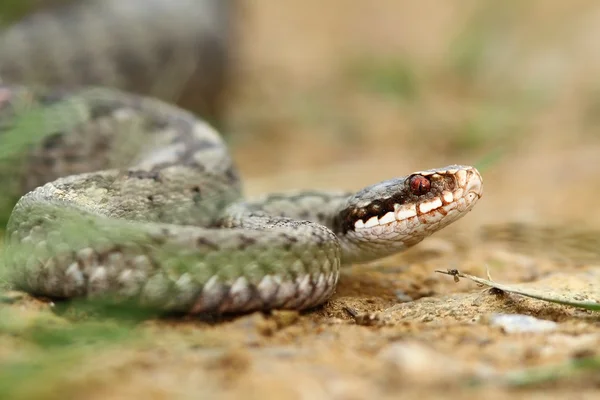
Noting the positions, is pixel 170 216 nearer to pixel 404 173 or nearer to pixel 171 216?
pixel 171 216

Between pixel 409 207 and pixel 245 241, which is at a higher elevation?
pixel 409 207

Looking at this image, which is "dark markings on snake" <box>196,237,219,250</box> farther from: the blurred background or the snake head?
the blurred background

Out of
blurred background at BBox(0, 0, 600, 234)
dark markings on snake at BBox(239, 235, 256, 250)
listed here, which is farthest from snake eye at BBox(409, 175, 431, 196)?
blurred background at BBox(0, 0, 600, 234)

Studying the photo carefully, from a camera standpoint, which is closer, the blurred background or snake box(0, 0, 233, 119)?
the blurred background

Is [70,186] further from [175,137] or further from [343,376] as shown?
[343,376]

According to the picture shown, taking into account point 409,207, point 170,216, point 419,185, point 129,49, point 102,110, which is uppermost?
point 129,49

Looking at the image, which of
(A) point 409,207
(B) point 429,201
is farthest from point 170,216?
(B) point 429,201
